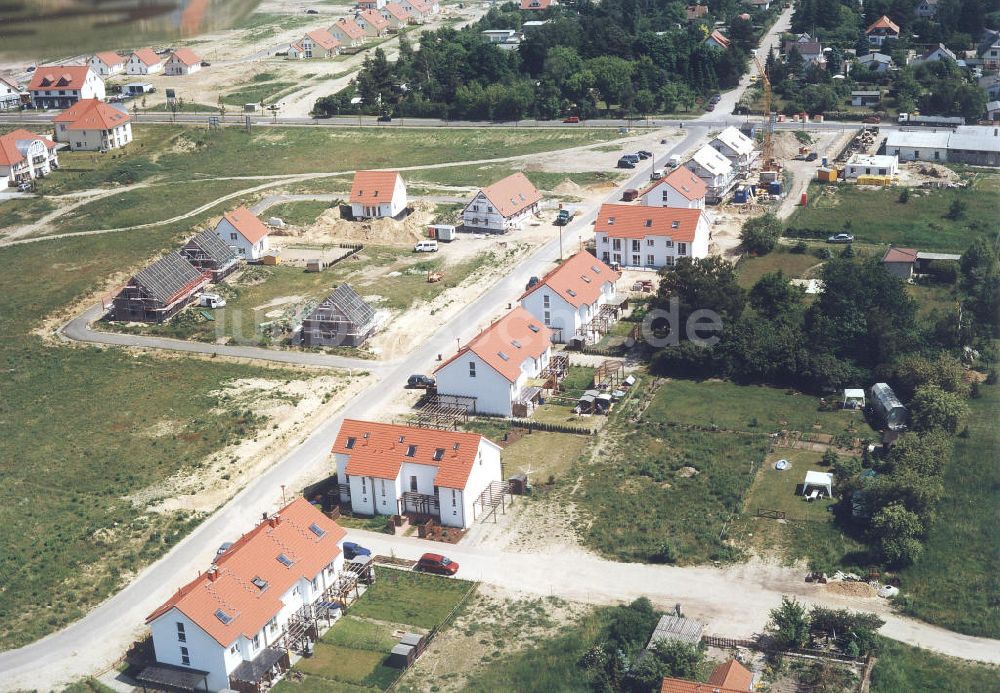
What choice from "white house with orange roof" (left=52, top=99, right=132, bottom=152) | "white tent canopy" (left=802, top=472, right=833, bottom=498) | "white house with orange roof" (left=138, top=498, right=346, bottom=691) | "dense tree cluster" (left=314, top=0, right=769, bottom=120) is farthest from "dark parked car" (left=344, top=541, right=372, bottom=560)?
"dense tree cluster" (left=314, top=0, right=769, bottom=120)

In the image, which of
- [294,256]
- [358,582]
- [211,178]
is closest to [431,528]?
[358,582]

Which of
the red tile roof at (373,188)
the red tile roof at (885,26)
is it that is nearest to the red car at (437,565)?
the red tile roof at (373,188)

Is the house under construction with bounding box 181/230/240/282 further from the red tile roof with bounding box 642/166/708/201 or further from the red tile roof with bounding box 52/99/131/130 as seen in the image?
the red tile roof with bounding box 52/99/131/130

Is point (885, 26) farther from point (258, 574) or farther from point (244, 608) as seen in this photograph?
point (244, 608)

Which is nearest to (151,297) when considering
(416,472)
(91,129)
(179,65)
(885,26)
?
(416,472)

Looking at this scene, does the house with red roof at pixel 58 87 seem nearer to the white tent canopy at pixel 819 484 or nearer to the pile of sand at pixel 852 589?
the white tent canopy at pixel 819 484
